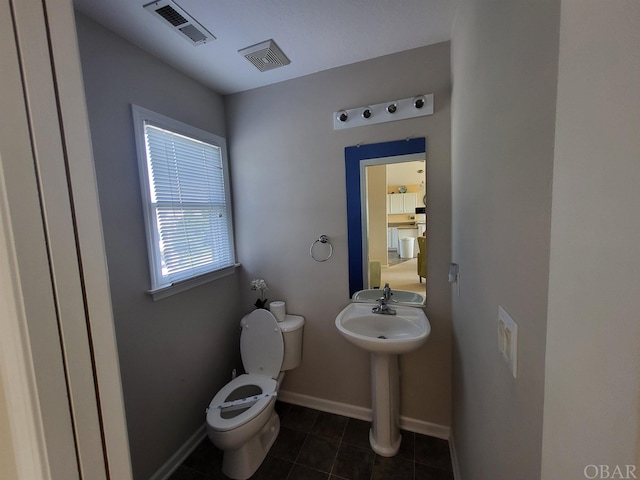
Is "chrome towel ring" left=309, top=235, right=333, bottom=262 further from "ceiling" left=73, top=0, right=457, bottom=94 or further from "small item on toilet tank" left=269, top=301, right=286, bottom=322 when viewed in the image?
"ceiling" left=73, top=0, right=457, bottom=94

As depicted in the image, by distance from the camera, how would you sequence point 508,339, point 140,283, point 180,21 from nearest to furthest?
point 508,339
point 180,21
point 140,283

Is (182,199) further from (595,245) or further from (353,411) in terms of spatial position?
(353,411)

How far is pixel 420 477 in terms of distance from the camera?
4.74ft

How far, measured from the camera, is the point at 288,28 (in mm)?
1352

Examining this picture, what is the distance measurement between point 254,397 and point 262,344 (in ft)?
1.20

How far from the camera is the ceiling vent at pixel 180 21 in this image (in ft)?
3.78

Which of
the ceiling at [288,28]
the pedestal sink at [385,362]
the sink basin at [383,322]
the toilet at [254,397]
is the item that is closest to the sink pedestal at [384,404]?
the pedestal sink at [385,362]

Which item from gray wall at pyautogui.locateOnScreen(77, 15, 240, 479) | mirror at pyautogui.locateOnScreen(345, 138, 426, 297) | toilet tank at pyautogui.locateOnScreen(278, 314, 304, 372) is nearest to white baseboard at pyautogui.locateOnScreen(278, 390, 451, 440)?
toilet tank at pyautogui.locateOnScreen(278, 314, 304, 372)

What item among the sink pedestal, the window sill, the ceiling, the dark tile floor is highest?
the ceiling

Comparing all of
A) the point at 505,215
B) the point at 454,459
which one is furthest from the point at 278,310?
the point at 505,215

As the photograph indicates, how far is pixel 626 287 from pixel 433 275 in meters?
1.48

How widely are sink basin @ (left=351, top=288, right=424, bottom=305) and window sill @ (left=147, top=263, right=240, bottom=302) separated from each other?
1044 mm

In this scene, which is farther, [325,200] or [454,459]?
[325,200]

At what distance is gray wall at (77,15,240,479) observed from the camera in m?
1.25
